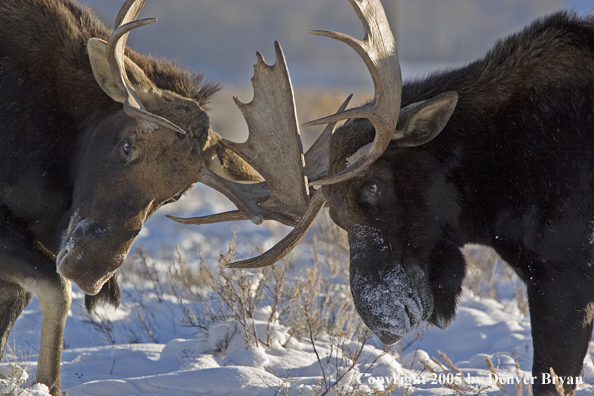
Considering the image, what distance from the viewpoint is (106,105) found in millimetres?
4500

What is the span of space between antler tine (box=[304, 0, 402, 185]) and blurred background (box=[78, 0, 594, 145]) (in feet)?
A: 75.6

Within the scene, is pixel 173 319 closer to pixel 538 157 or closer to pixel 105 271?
pixel 105 271

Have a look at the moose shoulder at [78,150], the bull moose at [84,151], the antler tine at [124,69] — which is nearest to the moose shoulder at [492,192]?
the bull moose at [84,151]

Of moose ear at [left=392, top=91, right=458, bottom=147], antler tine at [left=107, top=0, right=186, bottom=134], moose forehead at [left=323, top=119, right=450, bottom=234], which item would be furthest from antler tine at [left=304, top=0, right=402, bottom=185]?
antler tine at [left=107, top=0, right=186, bottom=134]

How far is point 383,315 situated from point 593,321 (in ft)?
3.92

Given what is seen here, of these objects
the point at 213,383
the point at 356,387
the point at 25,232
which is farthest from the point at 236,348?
the point at 25,232

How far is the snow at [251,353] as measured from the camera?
172 inches

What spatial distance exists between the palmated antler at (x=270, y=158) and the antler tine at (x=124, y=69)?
463 millimetres

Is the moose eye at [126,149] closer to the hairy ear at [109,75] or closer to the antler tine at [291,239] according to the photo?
the hairy ear at [109,75]

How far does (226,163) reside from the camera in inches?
182

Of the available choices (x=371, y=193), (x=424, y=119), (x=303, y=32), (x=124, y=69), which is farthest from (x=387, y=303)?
(x=303, y=32)

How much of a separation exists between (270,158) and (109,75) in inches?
40.3

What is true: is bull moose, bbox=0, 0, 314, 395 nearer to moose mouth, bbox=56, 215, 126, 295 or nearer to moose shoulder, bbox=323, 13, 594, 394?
moose mouth, bbox=56, 215, 126, 295

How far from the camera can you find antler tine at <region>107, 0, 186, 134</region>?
3.98 m
